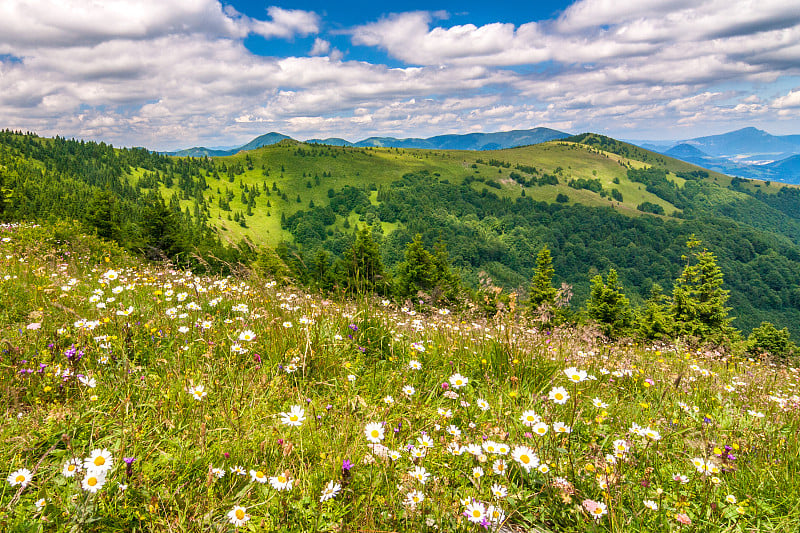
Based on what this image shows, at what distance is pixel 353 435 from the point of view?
108 inches

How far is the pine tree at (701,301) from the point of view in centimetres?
3505

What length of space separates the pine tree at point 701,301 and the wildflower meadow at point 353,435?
38.3 metres

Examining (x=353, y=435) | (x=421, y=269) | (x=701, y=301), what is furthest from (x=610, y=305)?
(x=353, y=435)

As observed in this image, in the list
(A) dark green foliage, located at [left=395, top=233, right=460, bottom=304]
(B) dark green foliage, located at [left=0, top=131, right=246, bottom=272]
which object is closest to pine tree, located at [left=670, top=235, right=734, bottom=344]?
(A) dark green foliage, located at [left=395, top=233, right=460, bottom=304]

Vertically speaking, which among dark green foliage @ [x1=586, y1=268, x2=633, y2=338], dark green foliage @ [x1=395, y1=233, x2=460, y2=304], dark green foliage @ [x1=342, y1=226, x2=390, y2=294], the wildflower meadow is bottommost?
dark green foliage @ [x1=586, y1=268, x2=633, y2=338]

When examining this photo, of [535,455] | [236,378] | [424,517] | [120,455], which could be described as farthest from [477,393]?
[120,455]

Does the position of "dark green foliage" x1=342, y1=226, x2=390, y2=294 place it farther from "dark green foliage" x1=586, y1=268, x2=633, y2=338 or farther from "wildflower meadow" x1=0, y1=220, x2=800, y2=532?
"dark green foliage" x1=586, y1=268, x2=633, y2=338

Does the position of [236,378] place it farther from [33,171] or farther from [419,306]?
[33,171]

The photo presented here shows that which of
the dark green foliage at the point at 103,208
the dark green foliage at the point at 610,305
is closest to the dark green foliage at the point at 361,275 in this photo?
the dark green foliage at the point at 103,208

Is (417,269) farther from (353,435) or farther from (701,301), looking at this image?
(353,435)

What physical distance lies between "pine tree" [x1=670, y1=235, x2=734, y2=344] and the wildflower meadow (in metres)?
38.3

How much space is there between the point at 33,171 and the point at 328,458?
7907 inches

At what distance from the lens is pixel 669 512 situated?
234 centimetres

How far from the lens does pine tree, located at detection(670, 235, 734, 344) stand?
3505cm
